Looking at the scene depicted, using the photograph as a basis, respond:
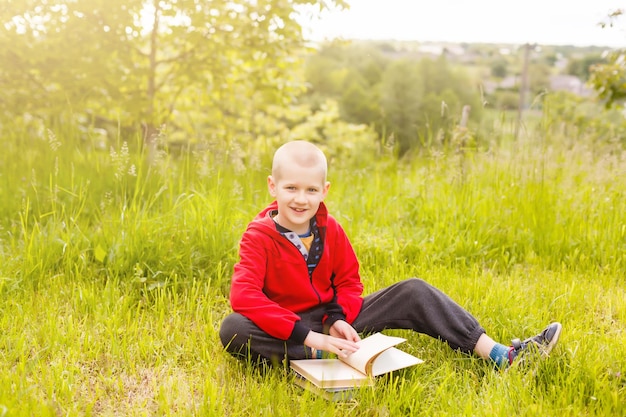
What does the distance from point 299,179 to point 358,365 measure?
791 millimetres

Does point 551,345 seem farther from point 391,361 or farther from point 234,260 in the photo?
point 234,260

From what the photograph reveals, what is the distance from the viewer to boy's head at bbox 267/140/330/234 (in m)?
2.60

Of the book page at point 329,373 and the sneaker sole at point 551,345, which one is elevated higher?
the sneaker sole at point 551,345

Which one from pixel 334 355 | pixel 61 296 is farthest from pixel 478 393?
pixel 61 296

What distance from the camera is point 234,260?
3609 millimetres

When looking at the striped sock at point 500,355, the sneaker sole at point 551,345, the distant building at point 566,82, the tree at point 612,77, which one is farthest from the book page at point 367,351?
the distant building at point 566,82

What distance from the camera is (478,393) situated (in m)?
2.49

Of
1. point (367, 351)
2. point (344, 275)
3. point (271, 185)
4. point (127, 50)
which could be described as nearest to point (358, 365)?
point (367, 351)

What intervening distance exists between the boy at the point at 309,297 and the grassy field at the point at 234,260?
11 cm

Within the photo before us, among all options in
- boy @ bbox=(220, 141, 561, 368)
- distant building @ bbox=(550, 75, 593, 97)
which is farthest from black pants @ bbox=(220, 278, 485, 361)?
distant building @ bbox=(550, 75, 593, 97)

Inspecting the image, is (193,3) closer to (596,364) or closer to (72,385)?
(72,385)

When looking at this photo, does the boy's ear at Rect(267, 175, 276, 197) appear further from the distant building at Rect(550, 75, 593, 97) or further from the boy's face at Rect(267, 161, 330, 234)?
the distant building at Rect(550, 75, 593, 97)

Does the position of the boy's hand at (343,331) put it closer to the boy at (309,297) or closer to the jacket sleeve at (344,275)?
the boy at (309,297)

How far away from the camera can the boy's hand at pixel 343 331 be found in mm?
2652
